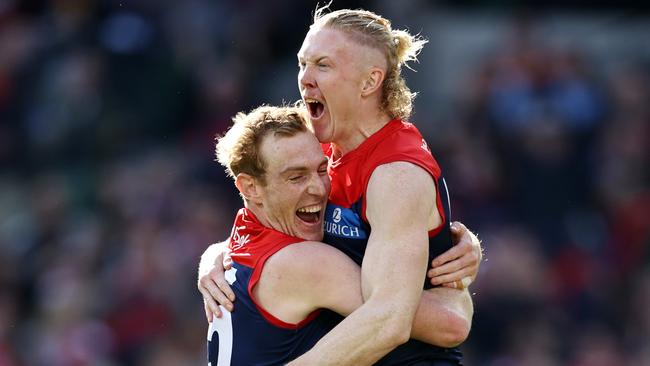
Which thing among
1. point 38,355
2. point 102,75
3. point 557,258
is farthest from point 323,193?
point 102,75

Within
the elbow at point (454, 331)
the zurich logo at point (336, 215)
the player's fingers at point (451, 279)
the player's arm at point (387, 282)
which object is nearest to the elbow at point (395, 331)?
the player's arm at point (387, 282)

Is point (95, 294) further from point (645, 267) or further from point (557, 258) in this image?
point (645, 267)

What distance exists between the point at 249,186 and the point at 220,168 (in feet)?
20.2

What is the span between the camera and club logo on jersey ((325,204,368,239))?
5.63 metres

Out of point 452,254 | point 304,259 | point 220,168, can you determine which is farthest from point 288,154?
point 220,168

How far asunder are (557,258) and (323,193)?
5550 millimetres

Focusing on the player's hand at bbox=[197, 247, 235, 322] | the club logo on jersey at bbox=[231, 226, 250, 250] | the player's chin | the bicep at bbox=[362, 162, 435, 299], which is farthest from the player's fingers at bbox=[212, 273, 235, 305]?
the bicep at bbox=[362, 162, 435, 299]

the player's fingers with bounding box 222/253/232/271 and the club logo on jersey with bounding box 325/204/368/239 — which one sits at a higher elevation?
the club logo on jersey with bounding box 325/204/368/239

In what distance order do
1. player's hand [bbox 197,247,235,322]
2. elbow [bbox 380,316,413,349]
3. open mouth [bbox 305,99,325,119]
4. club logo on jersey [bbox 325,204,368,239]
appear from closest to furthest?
elbow [bbox 380,316,413,349] < club logo on jersey [bbox 325,204,368,239] < player's hand [bbox 197,247,235,322] < open mouth [bbox 305,99,325,119]

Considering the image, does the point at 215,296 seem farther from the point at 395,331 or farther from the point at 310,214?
the point at 395,331

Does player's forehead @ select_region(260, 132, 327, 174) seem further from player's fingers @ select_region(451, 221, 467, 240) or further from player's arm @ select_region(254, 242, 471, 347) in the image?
player's fingers @ select_region(451, 221, 467, 240)

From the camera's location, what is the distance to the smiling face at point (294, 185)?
18.6 ft

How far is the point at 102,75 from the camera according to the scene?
1307 cm

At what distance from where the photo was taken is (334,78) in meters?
5.84
